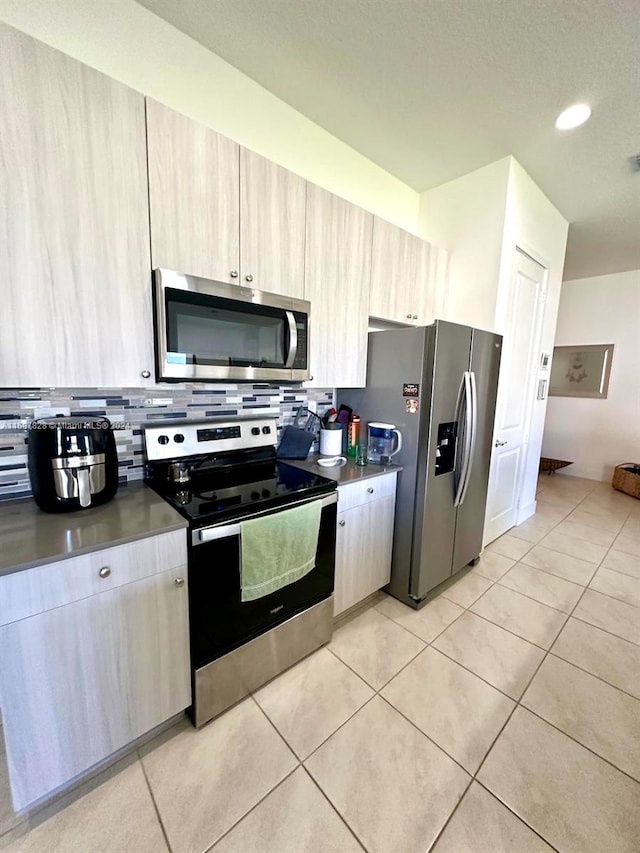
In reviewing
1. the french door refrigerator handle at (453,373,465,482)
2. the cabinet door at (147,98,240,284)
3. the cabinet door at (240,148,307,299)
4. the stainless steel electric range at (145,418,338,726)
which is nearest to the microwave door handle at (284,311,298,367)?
the cabinet door at (240,148,307,299)

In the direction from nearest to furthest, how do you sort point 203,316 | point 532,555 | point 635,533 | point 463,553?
point 203,316 → point 463,553 → point 532,555 → point 635,533

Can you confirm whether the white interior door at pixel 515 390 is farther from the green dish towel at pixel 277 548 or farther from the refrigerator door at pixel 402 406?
the green dish towel at pixel 277 548

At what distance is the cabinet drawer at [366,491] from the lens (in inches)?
67.7

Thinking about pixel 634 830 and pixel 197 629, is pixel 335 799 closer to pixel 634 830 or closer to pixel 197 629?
pixel 197 629

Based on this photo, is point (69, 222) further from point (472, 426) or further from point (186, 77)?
point (472, 426)

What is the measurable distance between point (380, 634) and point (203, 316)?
1.87 m

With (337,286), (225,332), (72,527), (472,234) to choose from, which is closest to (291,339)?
(225,332)

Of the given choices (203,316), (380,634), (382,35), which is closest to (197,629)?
(380,634)

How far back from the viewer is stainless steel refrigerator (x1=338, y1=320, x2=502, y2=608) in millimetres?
1883

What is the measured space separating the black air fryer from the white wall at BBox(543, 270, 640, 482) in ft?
19.7

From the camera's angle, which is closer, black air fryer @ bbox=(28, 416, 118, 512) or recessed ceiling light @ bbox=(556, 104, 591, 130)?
black air fryer @ bbox=(28, 416, 118, 512)

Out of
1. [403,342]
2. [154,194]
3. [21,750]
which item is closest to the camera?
[21,750]

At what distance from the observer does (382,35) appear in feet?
4.92

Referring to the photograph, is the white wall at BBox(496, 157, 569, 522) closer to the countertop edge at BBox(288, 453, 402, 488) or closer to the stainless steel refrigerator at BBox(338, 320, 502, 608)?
the stainless steel refrigerator at BBox(338, 320, 502, 608)
